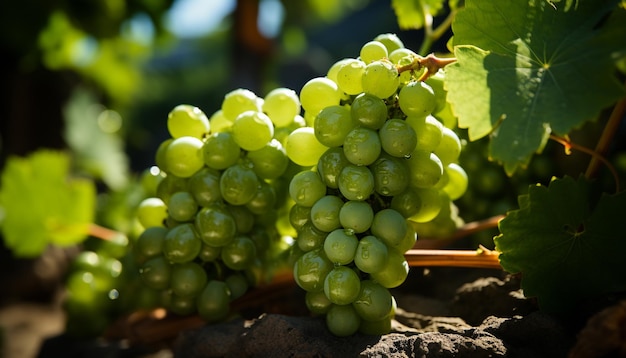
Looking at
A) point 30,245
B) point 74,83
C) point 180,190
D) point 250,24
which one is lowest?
point 180,190

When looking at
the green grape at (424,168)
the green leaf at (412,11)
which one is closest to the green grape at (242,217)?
the green grape at (424,168)

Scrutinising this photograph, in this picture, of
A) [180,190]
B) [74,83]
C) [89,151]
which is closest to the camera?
[180,190]

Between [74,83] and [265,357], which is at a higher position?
[74,83]

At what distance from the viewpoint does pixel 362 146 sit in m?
0.49

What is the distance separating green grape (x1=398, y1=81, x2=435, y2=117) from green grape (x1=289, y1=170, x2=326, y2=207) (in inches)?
4.4

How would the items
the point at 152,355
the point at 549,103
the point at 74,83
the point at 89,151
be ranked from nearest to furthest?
the point at 549,103, the point at 152,355, the point at 89,151, the point at 74,83

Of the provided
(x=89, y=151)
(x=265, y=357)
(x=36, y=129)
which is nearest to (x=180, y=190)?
(x=265, y=357)

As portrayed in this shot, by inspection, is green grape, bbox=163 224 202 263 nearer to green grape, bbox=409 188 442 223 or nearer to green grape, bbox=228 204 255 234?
green grape, bbox=228 204 255 234

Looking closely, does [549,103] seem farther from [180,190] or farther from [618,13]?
[180,190]

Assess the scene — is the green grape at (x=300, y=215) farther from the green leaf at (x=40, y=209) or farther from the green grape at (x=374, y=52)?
the green leaf at (x=40, y=209)

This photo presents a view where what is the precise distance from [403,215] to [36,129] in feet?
5.80

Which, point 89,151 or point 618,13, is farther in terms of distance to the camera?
point 89,151

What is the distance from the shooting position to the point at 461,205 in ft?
2.73

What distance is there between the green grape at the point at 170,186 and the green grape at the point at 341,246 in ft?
0.73
